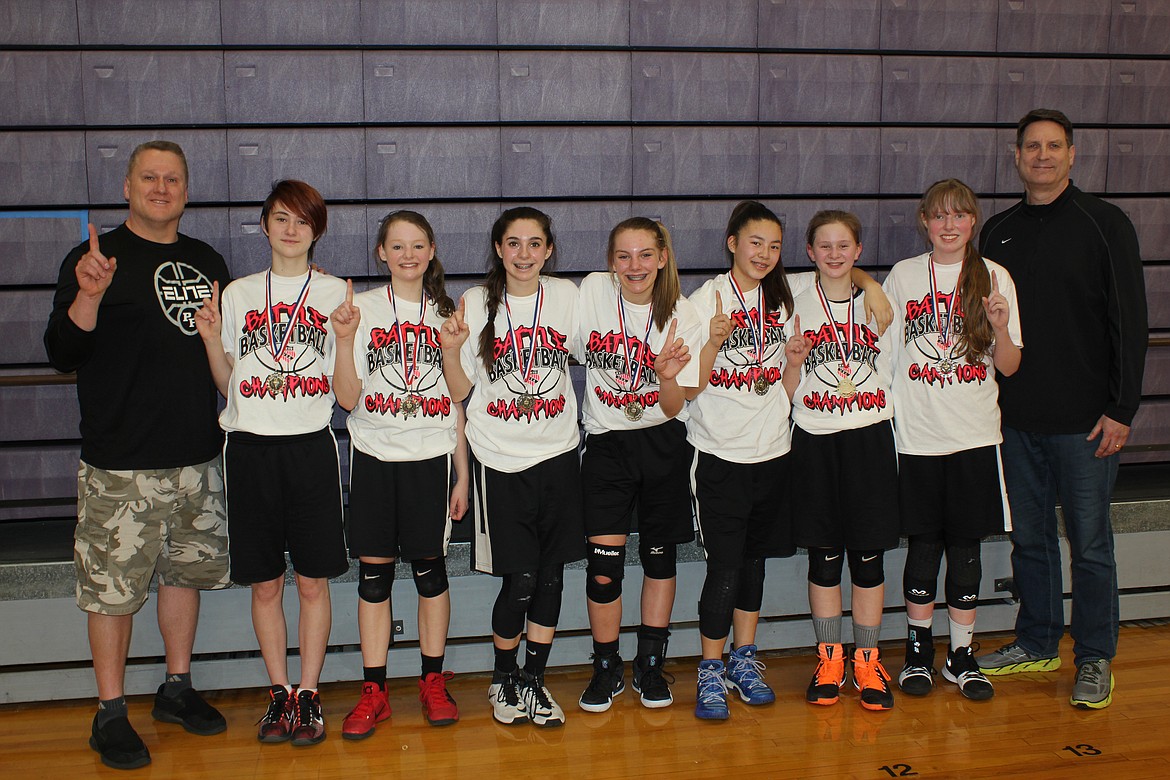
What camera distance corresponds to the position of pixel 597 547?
2432mm

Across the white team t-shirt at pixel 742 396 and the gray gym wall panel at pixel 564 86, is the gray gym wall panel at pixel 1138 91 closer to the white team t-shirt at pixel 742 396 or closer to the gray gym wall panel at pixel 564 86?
the gray gym wall panel at pixel 564 86

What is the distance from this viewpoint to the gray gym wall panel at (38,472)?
10.8 feet

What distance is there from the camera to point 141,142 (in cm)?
325

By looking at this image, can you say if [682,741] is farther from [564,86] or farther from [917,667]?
[564,86]

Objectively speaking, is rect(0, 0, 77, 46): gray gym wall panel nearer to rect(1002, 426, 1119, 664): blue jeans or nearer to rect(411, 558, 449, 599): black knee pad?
rect(411, 558, 449, 599): black knee pad

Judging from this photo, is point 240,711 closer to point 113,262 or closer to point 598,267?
point 113,262

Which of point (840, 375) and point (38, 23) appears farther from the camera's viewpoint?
point (38, 23)

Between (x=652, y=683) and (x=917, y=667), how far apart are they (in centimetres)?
84

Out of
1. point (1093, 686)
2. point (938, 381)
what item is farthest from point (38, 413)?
point (1093, 686)

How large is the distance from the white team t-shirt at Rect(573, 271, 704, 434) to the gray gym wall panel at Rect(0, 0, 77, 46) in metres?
2.41

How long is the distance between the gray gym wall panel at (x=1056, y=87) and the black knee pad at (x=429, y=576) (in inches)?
122

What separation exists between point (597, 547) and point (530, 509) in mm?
251

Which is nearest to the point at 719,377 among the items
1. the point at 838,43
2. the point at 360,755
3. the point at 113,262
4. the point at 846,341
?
the point at 846,341

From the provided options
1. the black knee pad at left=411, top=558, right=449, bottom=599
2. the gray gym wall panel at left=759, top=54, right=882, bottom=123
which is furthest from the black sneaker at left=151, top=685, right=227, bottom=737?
the gray gym wall panel at left=759, top=54, right=882, bottom=123
